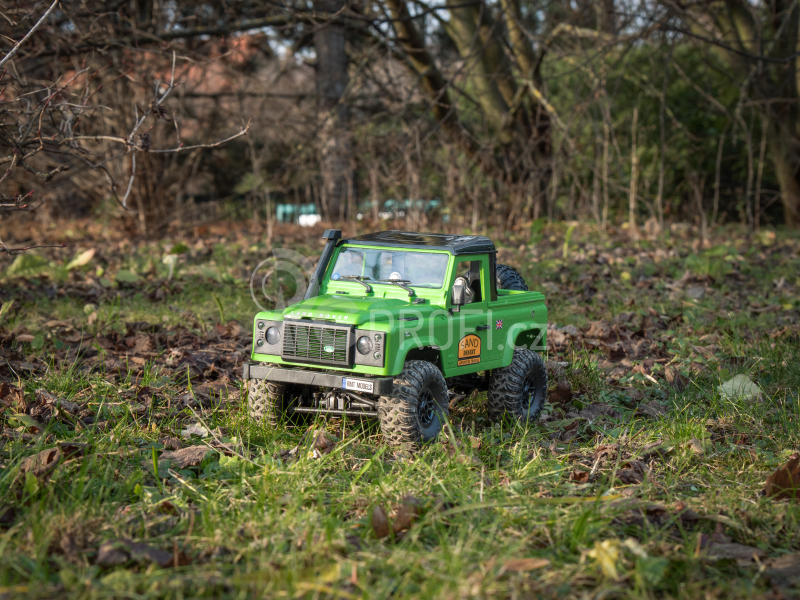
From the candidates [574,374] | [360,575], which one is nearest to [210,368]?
[574,374]

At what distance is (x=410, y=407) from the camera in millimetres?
4109

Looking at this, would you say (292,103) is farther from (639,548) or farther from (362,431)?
(639,548)

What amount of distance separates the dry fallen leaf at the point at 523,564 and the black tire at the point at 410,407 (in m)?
1.35

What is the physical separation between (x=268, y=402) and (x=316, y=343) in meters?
0.50

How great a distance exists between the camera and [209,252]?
11.0 m

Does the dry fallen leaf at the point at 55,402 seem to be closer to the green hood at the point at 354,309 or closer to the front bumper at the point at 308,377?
the front bumper at the point at 308,377

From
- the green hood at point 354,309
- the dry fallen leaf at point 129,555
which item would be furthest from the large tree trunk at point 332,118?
the dry fallen leaf at point 129,555

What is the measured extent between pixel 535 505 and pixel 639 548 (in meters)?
0.58

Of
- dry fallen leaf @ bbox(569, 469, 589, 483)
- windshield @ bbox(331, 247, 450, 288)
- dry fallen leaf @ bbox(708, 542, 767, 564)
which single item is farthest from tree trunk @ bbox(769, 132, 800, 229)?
dry fallen leaf @ bbox(708, 542, 767, 564)

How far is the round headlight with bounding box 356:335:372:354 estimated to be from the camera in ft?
13.7

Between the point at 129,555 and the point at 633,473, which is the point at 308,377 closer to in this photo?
the point at 129,555

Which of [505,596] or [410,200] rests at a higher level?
[410,200]

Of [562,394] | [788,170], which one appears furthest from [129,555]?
[788,170]

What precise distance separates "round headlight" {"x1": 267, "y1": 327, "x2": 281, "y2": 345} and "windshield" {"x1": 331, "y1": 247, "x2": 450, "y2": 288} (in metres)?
0.73
